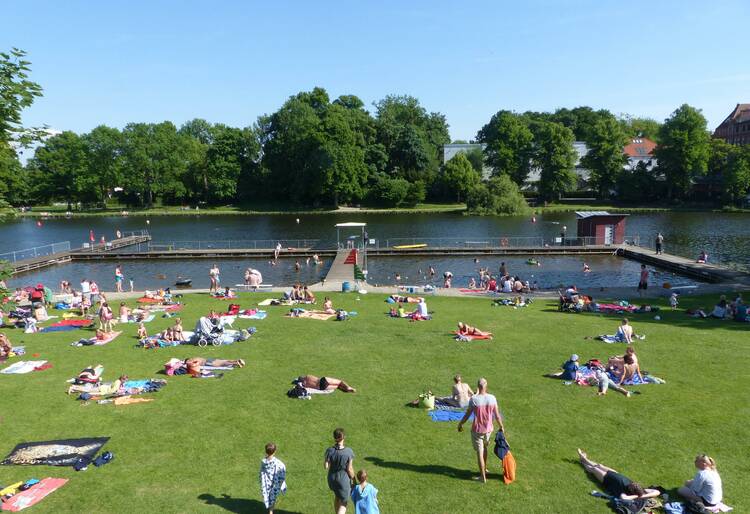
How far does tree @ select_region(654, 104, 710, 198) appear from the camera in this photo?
3981 inches

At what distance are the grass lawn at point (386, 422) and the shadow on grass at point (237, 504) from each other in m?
0.03

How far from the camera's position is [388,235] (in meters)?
69.9

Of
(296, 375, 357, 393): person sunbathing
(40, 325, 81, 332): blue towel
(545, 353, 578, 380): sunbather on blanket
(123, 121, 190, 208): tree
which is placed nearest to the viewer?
(296, 375, 357, 393): person sunbathing

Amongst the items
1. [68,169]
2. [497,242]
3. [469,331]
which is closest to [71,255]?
[497,242]

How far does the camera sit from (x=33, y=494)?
1002 cm

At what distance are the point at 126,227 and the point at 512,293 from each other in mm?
73144

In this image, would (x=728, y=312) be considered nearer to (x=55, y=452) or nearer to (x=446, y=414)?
(x=446, y=414)

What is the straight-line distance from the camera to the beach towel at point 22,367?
17.0 metres

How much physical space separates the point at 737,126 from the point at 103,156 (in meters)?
153

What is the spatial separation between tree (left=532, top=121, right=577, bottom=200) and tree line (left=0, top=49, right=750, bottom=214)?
222mm

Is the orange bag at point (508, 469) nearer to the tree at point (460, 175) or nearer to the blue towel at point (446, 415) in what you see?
the blue towel at point (446, 415)

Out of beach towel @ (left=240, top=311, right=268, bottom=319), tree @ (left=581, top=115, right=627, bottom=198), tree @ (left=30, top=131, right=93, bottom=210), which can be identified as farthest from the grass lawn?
tree @ (left=30, top=131, right=93, bottom=210)

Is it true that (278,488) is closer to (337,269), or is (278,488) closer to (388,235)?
(337,269)

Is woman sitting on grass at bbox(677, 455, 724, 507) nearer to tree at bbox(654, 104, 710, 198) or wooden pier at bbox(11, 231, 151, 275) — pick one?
wooden pier at bbox(11, 231, 151, 275)
